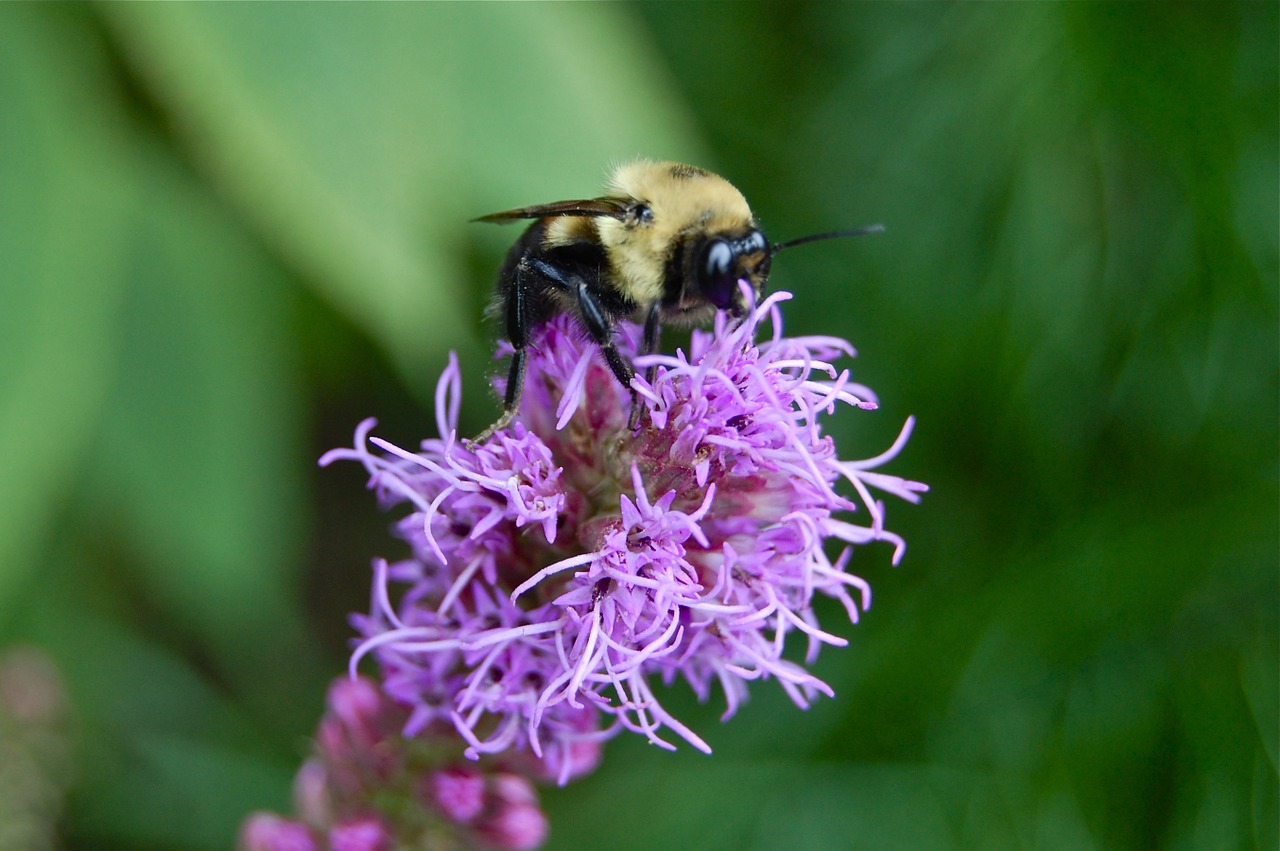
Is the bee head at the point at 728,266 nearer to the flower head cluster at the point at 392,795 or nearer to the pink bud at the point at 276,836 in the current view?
the flower head cluster at the point at 392,795

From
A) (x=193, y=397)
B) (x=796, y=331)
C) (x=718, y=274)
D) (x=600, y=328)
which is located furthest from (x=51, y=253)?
(x=796, y=331)

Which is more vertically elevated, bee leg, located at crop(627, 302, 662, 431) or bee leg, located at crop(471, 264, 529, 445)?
bee leg, located at crop(471, 264, 529, 445)

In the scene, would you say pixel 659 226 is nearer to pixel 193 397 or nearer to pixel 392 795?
pixel 392 795

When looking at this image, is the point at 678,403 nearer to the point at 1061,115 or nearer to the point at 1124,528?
the point at 1124,528

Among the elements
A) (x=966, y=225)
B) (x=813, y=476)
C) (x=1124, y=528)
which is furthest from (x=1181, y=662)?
(x=813, y=476)

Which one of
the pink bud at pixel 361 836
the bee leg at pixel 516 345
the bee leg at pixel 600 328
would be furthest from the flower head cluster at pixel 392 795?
the bee leg at pixel 600 328

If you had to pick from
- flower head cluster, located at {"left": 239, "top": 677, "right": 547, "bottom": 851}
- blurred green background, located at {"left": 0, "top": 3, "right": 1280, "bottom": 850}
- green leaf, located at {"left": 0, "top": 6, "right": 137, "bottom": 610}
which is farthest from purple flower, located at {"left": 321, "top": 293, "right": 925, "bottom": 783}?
green leaf, located at {"left": 0, "top": 6, "right": 137, "bottom": 610}

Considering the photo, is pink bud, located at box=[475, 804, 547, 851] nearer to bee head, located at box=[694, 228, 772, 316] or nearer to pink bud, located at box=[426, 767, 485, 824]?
pink bud, located at box=[426, 767, 485, 824]
